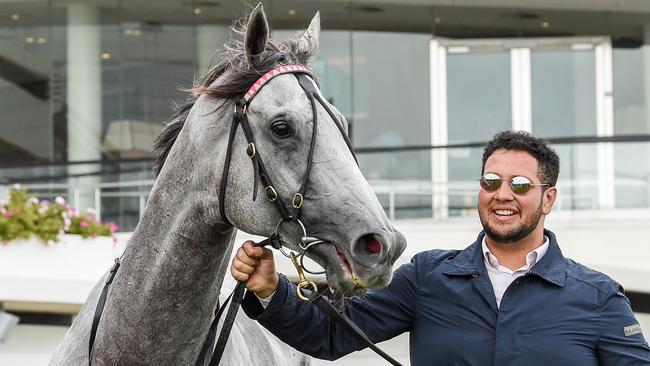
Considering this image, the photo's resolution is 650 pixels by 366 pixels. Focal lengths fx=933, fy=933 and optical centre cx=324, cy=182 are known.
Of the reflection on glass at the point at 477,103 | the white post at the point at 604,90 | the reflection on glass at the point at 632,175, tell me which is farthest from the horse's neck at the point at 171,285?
the white post at the point at 604,90

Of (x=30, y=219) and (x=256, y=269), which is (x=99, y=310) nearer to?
(x=256, y=269)

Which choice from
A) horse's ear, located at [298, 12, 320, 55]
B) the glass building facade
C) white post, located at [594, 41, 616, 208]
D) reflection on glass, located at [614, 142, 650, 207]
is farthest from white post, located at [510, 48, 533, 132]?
horse's ear, located at [298, 12, 320, 55]

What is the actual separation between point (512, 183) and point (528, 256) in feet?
0.71

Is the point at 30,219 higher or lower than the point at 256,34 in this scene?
lower

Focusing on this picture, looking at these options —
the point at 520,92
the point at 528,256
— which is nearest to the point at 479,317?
the point at 528,256

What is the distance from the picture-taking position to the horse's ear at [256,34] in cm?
236

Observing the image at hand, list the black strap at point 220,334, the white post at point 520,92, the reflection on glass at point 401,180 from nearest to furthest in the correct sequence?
the black strap at point 220,334
the reflection on glass at point 401,180
the white post at point 520,92

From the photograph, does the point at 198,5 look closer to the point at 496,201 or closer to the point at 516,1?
the point at 516,1

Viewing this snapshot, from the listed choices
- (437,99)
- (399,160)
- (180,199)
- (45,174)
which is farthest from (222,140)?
(437,99)

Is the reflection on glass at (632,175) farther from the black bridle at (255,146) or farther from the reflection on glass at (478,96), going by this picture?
the black bridle at (255,146)

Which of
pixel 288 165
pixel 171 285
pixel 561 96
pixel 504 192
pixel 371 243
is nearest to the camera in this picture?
pixel 371 243

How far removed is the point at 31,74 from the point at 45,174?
2.67m

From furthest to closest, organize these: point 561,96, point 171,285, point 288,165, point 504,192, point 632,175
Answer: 1. point 561,96
2. point 632,175
3. point 504,192
4. point 171,285
5. point 288,165

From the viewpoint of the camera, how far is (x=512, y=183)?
262 cm
